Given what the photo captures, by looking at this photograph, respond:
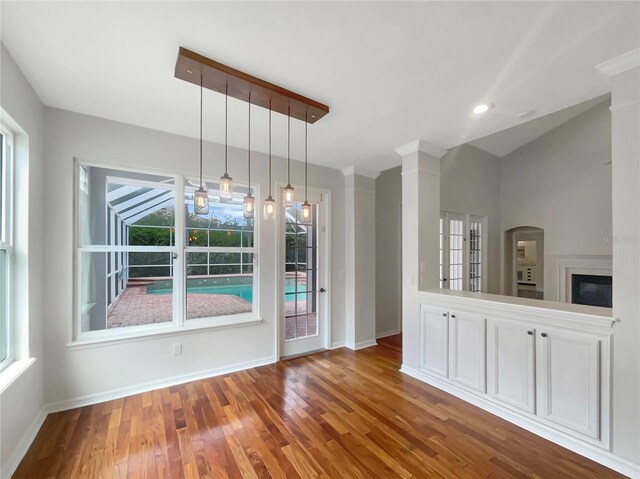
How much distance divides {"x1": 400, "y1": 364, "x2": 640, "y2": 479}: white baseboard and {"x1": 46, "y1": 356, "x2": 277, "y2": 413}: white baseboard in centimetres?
209

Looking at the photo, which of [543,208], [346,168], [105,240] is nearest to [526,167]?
[543,208]

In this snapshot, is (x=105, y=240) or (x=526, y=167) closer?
(x=105, y=240)

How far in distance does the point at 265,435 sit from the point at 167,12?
283 centimetres

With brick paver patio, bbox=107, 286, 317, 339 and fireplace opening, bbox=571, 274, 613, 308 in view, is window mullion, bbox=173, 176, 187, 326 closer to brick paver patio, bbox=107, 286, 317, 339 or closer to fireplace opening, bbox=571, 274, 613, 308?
brick paver patio, bbox=107, 286, 317, 339

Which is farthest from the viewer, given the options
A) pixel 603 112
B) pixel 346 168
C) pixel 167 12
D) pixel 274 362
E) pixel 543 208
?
pixel 543 208

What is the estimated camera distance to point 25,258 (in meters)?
2.11

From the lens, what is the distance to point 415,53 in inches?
69.2

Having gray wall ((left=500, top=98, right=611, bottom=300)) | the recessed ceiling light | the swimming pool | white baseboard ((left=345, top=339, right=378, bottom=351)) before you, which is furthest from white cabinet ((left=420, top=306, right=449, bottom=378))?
gray wall ((left=500, top=98, right=611, bottom=300))

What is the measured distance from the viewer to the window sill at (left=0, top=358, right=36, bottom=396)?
5.73 ft

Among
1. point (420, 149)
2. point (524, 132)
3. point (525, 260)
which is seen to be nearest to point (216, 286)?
point (420, 149)

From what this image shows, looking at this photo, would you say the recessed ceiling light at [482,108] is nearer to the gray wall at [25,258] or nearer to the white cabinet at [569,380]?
the white cabinet at [569,380]

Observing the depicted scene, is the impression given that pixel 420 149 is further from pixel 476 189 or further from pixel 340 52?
pixel 476 189

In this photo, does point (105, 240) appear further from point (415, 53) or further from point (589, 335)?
point (589, 335)

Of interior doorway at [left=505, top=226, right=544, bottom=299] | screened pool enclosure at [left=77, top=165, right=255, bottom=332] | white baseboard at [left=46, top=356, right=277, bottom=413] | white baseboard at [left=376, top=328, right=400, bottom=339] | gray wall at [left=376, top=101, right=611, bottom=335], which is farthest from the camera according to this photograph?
interior doorway at [left=505, top=226, right=544, bottom=299]
